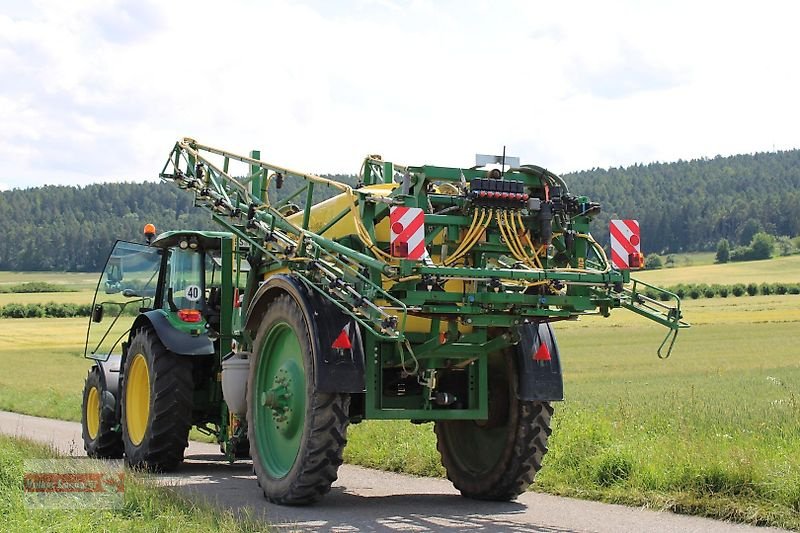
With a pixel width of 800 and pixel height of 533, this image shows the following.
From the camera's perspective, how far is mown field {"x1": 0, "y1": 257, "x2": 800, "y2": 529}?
8.98m

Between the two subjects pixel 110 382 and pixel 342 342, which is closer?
pixel 342 342

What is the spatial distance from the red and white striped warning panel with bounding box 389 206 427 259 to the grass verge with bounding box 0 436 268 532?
7.52ft

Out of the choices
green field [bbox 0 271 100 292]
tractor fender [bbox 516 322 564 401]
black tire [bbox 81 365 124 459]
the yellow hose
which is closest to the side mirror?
black tire [bbox 81 365 124 459]

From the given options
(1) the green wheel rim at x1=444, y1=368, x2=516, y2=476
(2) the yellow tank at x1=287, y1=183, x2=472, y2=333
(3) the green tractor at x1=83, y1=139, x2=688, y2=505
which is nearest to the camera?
(3) the green tractor at x1=83, y1=139, x2=688, y2=505

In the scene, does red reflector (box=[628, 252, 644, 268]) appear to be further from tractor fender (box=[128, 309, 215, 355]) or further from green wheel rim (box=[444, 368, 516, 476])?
tractor fender (box=[128, 309, 215, 355])

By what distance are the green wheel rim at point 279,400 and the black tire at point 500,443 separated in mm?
2001

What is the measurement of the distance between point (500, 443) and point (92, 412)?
6723mm

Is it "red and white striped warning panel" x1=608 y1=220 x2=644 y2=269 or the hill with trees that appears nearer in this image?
"red and white striped warning panel" x1=608 y1=220 x2=644 y2=269

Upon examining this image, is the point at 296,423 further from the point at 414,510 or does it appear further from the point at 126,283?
the point at 126,283

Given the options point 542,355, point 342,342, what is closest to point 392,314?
point 342,342

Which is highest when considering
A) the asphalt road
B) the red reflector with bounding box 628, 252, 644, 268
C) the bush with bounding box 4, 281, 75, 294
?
the bush with bounding box 4, 281, 75, 294

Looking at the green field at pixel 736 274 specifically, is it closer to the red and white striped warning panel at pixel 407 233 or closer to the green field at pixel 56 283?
the green field at pixel 56 283

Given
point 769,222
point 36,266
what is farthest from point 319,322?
point 769,222

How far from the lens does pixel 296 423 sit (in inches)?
372
